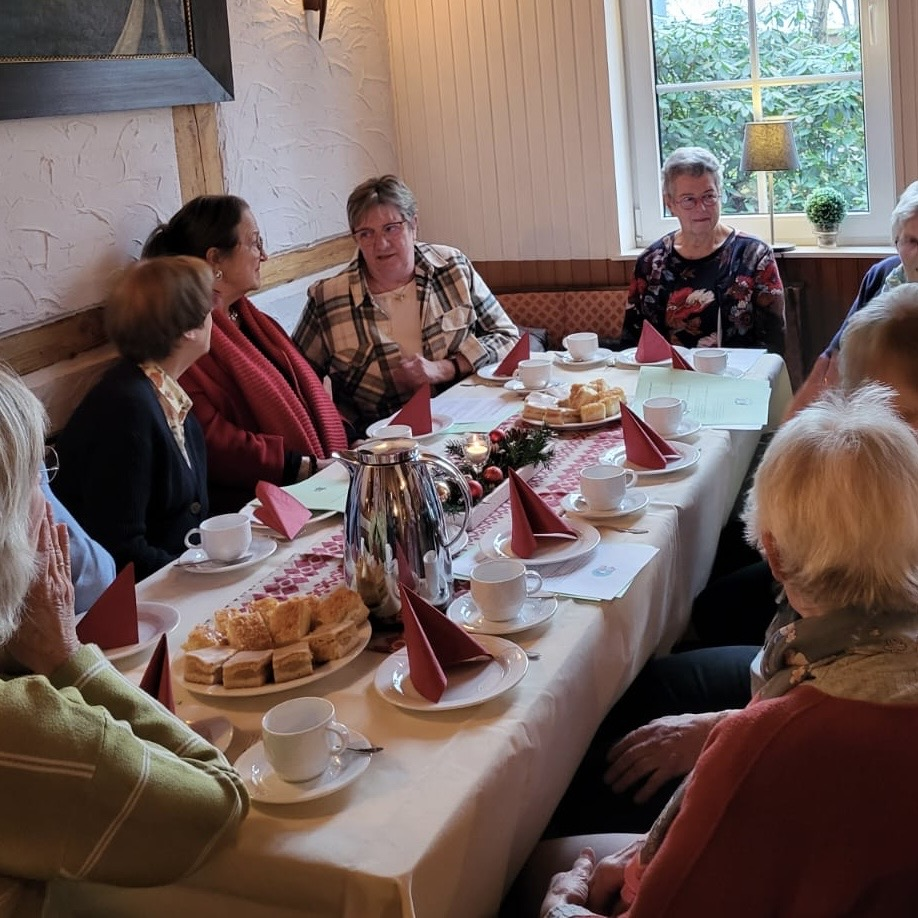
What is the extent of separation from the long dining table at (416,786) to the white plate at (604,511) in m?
0.06

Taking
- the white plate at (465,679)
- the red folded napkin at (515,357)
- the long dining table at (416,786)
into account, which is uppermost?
the red folded napkin at (515,357)

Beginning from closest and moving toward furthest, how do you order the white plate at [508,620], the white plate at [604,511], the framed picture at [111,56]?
the white plate at [508,620], the white plate at [604,511], the framed picture at [111,56]

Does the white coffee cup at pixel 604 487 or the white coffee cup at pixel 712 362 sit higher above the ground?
the white coffee cup at pixel 712 362

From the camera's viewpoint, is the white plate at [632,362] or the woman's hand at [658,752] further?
the white plate at [632,362]

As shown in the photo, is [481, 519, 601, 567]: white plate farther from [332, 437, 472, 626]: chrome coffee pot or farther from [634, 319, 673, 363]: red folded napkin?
[634, 319, 673, 363]: red folded napkin

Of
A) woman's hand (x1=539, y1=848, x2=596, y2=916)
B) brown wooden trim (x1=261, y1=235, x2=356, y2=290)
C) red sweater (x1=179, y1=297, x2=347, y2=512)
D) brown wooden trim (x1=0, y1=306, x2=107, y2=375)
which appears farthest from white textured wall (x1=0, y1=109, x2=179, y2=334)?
woman's hand (x1=539, y1=848, x2=596, y2=916)

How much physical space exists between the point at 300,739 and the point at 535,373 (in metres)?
1.70

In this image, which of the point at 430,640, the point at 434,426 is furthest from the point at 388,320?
the point at 430,640

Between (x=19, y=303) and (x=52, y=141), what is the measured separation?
0.41 metres

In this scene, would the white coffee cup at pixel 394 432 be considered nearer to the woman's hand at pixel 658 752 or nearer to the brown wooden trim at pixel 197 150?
the woman's hand at pixel 658 752

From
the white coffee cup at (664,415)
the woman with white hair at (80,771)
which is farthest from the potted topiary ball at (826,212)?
the woman with white hair at (80,771)

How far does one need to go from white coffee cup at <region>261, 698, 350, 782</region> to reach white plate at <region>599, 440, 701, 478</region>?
1007 mm

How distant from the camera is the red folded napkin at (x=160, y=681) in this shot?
1.34 meters

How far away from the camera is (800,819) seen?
3.33ft
